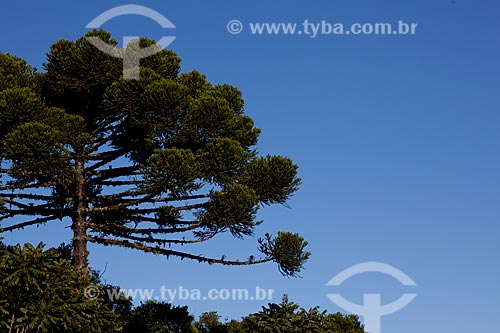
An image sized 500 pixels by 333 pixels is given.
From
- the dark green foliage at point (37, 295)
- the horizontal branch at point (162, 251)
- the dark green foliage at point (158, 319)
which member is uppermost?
the horizontal branch at point (162, 251)

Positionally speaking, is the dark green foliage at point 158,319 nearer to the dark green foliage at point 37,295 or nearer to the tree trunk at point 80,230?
the tree trunk at point 80,230

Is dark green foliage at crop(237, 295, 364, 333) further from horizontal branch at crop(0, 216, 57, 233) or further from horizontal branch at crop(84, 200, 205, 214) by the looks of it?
horizontal branch at crop(0, 216, 57, 233)

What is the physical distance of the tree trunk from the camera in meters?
22.9

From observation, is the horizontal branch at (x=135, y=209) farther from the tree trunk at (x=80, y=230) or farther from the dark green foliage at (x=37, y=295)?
the dark green foliage at (x=37, y=295)

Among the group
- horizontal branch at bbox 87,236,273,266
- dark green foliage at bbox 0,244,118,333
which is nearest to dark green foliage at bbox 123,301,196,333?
horizontal branch at bbox 87,236,273,266

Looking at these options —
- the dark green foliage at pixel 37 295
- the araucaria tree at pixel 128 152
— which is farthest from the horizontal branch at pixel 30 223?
the dark green foliage at pixel 37 295

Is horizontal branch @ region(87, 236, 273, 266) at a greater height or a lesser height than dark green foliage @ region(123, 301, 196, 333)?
greater

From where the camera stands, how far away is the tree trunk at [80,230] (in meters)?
22.9

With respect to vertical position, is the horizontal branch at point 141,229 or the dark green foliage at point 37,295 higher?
the horizontal branch at point 141,229

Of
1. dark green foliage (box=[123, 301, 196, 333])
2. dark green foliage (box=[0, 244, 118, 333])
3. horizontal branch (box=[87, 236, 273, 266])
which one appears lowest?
dark green foliage (box=[0, 244, 118, 333])

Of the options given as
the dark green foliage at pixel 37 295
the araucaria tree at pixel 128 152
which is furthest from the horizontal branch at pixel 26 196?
the dark green foliage at pixel 37 295

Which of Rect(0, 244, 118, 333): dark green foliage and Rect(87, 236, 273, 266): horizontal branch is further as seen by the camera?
Rect(87, 236, 273, 266): horizontal branch

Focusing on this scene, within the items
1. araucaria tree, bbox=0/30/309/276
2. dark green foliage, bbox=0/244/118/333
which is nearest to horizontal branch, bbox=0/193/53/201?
araucaria tree, bbox=0/30/309/276

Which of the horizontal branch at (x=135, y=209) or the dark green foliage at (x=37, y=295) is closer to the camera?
the dark green foliage at (x=37, y=295)
